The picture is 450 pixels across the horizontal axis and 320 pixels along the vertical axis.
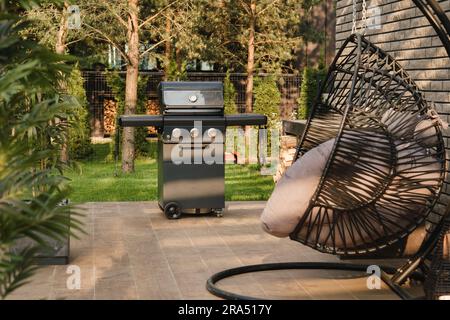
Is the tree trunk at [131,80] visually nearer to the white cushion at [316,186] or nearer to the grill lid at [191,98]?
the grill lid at [191,98]

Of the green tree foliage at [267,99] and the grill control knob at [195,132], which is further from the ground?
the green tree foliage at [267,99]

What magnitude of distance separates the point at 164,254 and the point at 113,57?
18631 millimetres

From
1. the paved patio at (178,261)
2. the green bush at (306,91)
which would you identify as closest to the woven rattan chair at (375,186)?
the paved patio at (178,261)

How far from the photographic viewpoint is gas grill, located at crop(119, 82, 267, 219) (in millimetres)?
8906

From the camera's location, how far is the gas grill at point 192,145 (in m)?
8.91

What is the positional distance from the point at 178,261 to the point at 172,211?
2166 millimetres

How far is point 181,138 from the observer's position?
8.97m

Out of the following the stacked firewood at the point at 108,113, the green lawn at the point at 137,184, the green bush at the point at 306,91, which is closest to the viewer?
the green lawn at the point at 137,184

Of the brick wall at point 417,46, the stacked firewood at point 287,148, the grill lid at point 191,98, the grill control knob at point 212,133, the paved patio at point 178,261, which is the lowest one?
the paved patio at point 178,261

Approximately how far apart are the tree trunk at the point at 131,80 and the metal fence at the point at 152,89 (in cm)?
639

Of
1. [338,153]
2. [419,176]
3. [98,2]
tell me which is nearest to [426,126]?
[419,176]

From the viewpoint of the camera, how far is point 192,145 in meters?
8.98

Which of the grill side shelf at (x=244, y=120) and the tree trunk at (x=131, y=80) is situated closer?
the grill side shelf at (x=244, y=120)

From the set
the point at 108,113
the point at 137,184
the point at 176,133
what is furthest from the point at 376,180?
the point at 108,113
